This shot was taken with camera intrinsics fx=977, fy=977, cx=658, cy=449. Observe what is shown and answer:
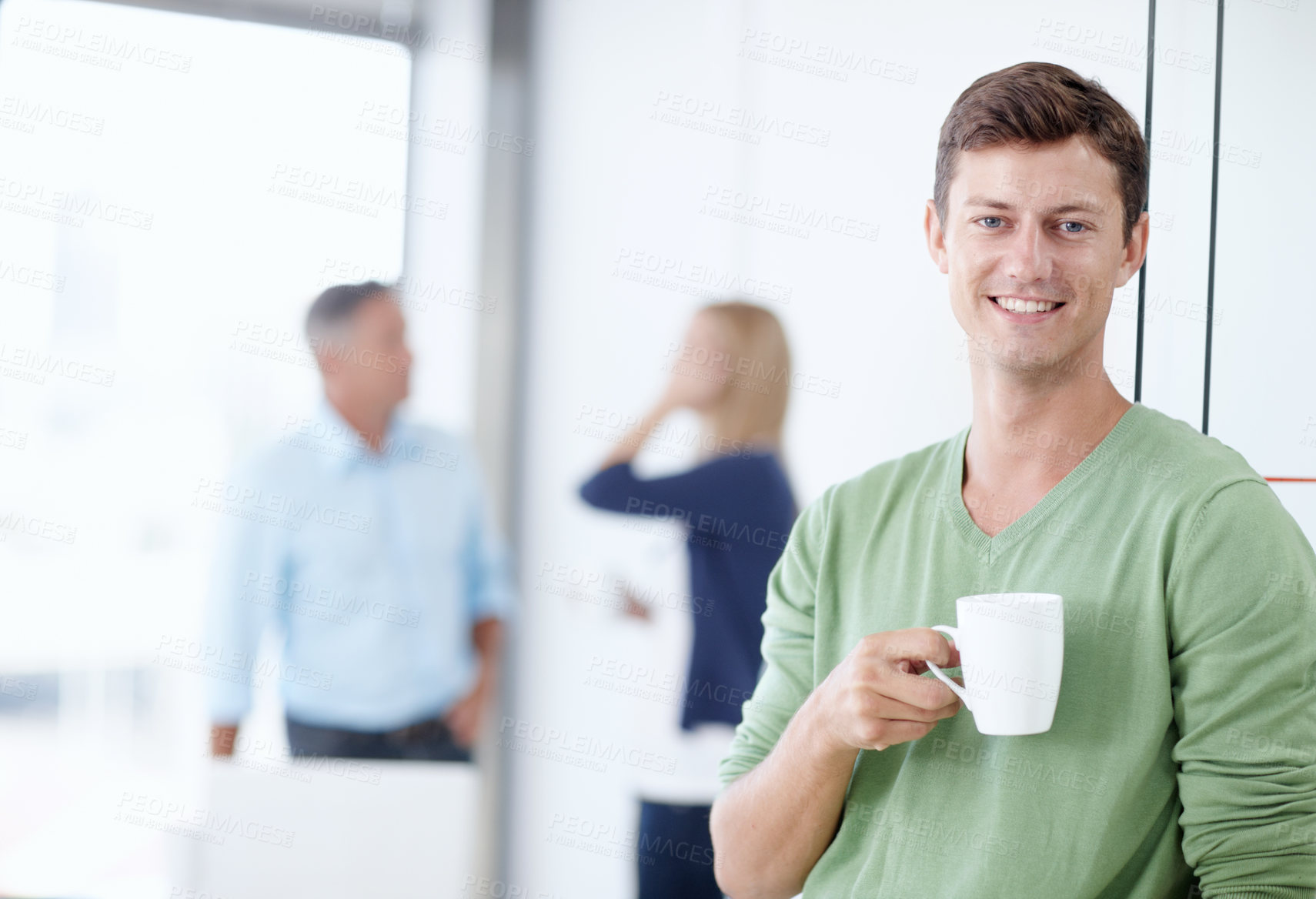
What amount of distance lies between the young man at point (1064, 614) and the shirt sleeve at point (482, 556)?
26.8 inches

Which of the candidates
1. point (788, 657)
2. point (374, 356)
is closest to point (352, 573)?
point (374, 356)

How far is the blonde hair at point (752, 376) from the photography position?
141cm

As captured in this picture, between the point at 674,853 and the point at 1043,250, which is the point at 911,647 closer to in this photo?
the point at 1043,250

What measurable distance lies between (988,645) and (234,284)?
4.08 ft

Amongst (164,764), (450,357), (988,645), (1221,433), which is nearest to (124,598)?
(164,764)

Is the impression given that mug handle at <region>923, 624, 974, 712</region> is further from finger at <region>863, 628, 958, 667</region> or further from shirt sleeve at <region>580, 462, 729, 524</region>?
shirt sleeve at <region>580, 462, 729, 524</region>

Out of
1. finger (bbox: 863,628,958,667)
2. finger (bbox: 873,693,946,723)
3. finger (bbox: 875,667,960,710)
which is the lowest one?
finger (bbox: 873,693,946,723)

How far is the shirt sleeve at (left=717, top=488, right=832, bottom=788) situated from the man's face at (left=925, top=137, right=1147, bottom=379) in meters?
0.22

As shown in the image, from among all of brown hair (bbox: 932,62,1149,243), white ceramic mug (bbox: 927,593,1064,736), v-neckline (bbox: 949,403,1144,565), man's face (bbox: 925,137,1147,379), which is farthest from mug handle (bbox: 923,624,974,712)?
brown hair (bbox: 932,62,1149,243)

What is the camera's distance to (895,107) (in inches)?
52.7

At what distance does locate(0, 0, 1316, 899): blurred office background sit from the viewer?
1448mm

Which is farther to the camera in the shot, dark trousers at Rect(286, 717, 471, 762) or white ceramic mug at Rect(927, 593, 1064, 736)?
dark trousers at Rect(286, 717, 471, 762)

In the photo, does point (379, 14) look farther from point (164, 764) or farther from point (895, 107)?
point (164, 764)

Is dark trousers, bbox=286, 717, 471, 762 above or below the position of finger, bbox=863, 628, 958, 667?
below
